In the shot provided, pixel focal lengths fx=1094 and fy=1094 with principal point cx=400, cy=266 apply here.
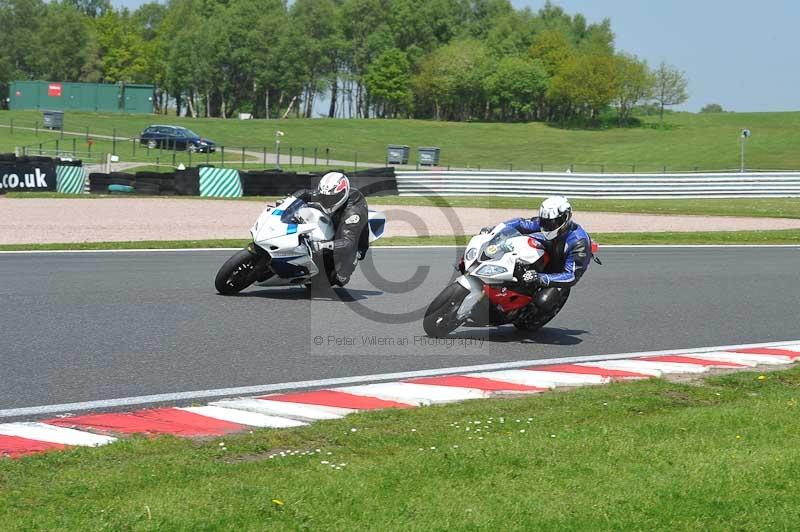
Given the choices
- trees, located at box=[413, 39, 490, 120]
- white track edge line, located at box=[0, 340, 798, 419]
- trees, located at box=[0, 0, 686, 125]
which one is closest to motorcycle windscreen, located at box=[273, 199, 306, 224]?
white track edge line, located at box=[0, 340, 798, 419]

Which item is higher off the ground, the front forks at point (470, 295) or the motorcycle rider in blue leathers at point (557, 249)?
the motorcycle rider in blue leathers at point (557, 249)

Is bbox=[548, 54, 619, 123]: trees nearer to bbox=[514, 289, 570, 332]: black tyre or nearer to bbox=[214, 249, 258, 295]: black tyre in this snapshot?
bbox=[214, 249, 258, 295]: black tyre

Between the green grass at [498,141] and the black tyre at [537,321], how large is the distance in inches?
2148

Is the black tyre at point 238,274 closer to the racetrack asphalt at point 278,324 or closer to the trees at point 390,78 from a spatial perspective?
the racetrack asphalt at point 278,324

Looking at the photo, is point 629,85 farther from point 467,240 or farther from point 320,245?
point 320,245

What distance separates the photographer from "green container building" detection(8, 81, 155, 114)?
91.1 metres

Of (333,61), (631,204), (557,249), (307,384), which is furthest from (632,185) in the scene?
(333,61)

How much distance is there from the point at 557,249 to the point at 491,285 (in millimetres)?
740

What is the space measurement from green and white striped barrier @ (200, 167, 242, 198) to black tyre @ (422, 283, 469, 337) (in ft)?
79.5

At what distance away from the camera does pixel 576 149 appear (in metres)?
90.2

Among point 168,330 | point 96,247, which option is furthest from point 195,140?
point 168,330

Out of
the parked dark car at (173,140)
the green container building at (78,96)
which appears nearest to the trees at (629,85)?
the green container building at (78,96)

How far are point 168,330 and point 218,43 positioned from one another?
352ft

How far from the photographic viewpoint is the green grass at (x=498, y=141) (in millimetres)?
74125
